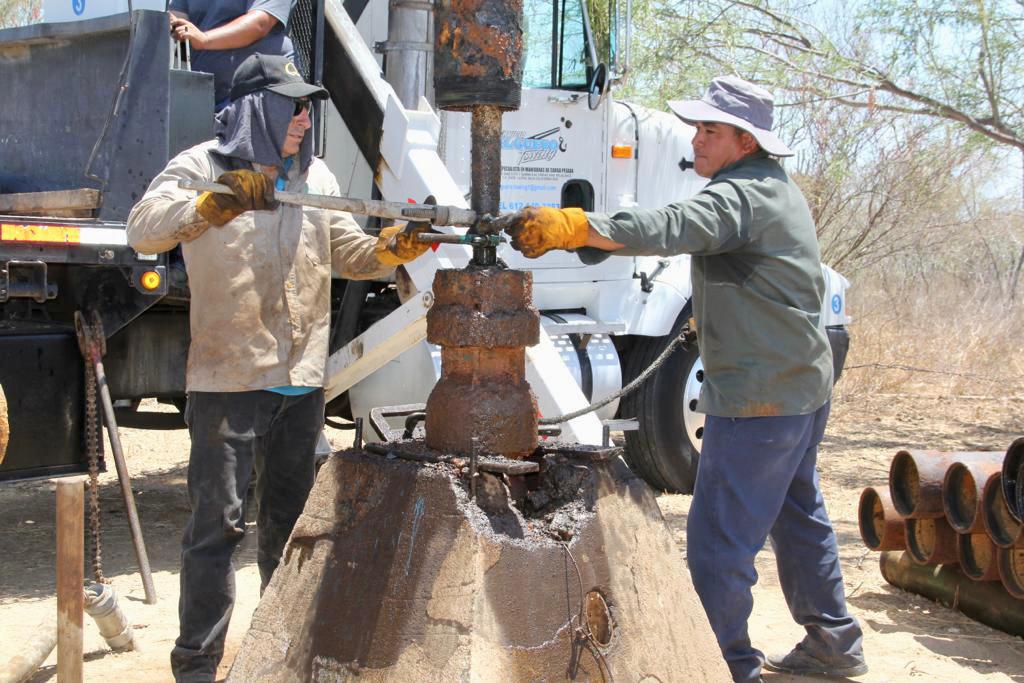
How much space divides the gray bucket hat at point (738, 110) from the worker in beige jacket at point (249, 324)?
0.96m

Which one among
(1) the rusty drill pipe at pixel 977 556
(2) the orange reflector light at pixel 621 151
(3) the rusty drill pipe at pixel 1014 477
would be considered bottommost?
(1) the rusty drill pipe at pixel 977 556

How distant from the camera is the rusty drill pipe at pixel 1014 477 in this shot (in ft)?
14.8

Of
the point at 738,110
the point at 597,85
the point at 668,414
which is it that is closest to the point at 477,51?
the point at 738,110

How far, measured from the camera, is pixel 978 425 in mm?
9883

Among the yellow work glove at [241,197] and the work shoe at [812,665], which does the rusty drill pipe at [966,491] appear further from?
the yellow work glove at [241,197]

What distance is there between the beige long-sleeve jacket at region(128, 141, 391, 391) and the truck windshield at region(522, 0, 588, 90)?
3.13m

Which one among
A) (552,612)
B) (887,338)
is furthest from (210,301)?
(887,338)

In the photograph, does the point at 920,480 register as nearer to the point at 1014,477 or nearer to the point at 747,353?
the point at 1014,477

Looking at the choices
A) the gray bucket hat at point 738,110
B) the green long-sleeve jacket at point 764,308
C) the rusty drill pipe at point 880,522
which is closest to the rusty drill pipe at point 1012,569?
the rusty drill pipe at point 880,522

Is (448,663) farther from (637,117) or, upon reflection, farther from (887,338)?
(887,338)

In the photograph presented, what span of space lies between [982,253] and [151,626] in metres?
17.5

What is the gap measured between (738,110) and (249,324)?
165 centimetres

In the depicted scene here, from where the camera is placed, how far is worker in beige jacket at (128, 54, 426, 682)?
357cm

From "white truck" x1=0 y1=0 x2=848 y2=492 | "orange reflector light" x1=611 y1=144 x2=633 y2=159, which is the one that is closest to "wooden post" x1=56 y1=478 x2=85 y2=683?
"white truck" x1=0 y1=0 x2=848 y2=492
